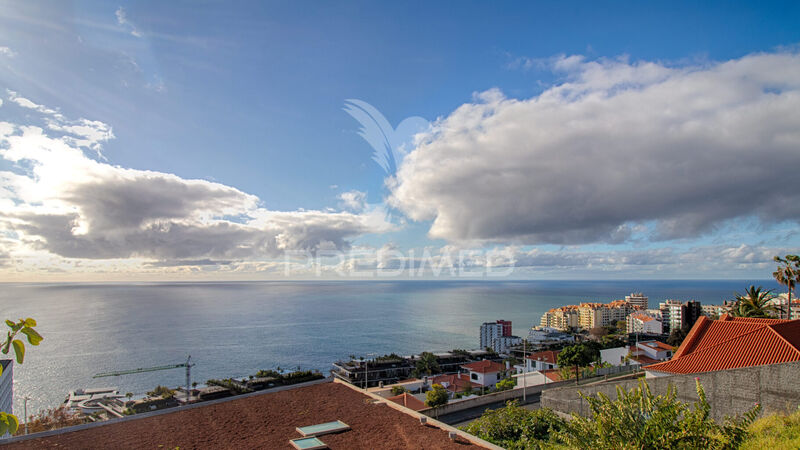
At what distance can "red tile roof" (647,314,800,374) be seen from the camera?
51.3 ft

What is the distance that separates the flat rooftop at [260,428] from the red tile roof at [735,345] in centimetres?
1309

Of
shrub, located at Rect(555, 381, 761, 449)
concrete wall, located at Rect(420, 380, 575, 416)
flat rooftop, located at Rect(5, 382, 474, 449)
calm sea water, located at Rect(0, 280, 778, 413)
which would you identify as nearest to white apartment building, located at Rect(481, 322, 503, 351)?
calm sea water, located at Rect(0, 280, 778, 413)

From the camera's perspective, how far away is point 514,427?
14.4 m

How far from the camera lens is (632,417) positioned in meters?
6.17

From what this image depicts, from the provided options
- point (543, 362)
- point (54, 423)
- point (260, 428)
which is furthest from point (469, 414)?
point (54, 423)

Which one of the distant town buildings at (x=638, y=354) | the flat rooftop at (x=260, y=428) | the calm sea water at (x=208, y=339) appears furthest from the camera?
the calm sea water at (x=208, y=339)

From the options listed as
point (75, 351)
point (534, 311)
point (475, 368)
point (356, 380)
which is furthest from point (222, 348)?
point (534, 311)

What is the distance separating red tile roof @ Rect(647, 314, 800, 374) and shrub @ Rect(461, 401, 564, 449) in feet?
22.9

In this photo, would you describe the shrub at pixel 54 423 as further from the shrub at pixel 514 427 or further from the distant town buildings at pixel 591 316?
the distant town buildings at pixel 591 316

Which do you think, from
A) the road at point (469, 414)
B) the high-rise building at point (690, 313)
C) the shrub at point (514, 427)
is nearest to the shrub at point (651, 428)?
the shrub at point (514, 427)

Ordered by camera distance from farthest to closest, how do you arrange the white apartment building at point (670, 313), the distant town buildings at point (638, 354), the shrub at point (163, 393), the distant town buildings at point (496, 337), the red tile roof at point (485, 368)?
the white apartment building at point (670, 313) → the distant town buildings at point (496, 337) → the shrub at point (163, 393) → the red tile roof at point (485, 368) → the distant town buildings at point (638, 354)

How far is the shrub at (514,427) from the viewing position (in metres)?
13.8

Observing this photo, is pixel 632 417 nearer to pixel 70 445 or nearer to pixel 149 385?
pixel 70 445

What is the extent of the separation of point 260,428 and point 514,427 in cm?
845
